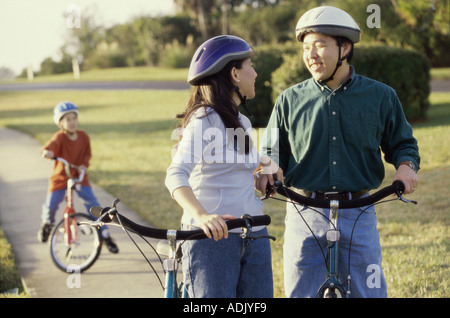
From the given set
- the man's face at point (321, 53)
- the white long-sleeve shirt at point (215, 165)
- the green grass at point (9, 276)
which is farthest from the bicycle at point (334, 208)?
the green grass at point (9, 276)

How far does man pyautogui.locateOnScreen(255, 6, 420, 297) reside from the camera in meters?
3.16

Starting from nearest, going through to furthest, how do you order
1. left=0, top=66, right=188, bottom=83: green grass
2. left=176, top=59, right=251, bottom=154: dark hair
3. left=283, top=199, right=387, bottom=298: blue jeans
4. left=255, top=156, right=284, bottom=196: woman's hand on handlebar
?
1. left=176, top=59, right=251, bottom=154: dark hair
2. left=255, top=156, right=284, bottom=196: woman's hand on handlebar
3. left=283, top=199, right=387, bottom=298: blue jeans
4. left=0, top=66, right=188, bottom=83: green grass

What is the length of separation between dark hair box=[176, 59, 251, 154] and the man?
0.53 m

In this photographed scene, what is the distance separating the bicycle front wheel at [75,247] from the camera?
20.3ft

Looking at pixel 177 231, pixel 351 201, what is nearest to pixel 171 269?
pixel 177 231

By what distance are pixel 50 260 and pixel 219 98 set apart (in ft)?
14.3

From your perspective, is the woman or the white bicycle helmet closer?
the woman

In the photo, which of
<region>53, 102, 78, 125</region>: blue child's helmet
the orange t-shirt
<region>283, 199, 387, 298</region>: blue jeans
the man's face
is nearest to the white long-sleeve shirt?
<region>283, 199, 387, 298</region>: blue jeans

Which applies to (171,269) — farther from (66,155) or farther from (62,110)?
(66,155)

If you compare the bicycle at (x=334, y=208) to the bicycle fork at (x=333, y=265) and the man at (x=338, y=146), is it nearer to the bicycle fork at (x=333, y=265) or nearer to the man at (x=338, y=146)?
the bicycle fork at (x=333, y=265)

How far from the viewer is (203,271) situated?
272 centimetres

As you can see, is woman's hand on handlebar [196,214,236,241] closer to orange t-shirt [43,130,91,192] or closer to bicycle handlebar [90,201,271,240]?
bicycle handlebar [90,201,271,240]

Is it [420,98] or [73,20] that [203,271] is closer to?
[73,20]
